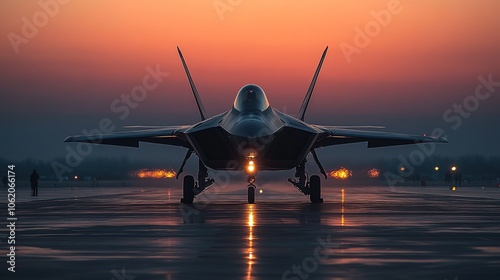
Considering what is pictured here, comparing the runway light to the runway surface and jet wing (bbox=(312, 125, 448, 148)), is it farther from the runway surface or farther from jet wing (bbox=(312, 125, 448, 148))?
the runway surface

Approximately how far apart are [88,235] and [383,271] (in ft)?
17.5

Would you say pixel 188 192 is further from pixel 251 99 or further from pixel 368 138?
pixel 368 138

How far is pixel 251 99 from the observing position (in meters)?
23.7

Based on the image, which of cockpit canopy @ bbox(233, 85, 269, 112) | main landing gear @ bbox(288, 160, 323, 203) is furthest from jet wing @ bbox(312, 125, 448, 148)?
cockpit canopy @ bbox(233, 85, 269, 112)

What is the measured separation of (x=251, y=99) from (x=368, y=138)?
5112 millimetres

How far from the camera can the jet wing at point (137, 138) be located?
26688 millimetres

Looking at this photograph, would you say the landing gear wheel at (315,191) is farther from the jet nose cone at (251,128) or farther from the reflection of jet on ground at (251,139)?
the jet nose cone at (251,128)

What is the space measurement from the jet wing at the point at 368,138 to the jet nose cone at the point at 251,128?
4.12 m

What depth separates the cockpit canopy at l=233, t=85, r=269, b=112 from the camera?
2361 centimetres

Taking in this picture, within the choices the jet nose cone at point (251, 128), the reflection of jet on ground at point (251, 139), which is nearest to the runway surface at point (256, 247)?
the jet nose cone at point (251, 128)

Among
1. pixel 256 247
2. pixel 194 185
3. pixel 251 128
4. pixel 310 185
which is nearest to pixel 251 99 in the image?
pixel 251 128

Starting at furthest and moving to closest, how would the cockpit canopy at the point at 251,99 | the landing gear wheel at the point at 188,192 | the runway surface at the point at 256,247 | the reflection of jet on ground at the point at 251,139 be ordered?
the landing gear wheel at the point at 188,192
the cockpit canopy at the point at 251,99
the reflection of jet on ground at the point at 251,139
the runway surface at the point at 256,247

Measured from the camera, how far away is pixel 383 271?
8438mm

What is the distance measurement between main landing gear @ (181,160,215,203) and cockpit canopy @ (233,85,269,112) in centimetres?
254
